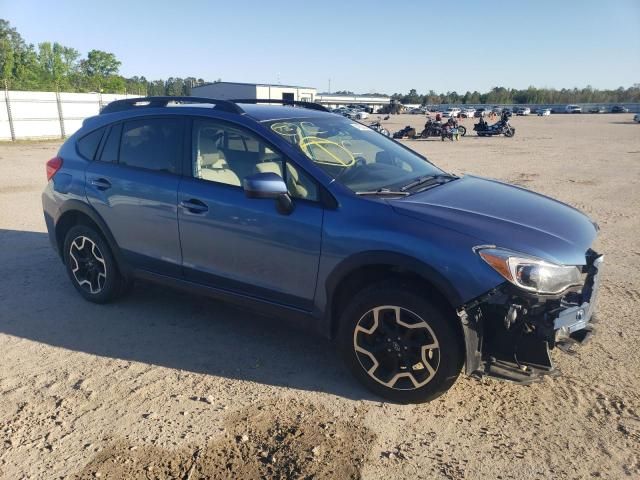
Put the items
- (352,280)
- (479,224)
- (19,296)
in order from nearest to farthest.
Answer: (479,224) < (352,280) < (19,296)

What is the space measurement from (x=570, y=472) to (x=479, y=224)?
141 cm

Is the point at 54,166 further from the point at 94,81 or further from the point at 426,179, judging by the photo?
the point at 94,81

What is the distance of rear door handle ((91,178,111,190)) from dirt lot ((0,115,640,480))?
3.74 ft

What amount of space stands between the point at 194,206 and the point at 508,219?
89.1 inches

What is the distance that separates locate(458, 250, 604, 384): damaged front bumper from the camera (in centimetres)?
291

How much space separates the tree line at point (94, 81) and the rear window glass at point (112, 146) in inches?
1506

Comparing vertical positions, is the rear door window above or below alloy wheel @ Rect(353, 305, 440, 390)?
above

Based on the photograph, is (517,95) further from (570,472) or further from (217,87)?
(570,472)

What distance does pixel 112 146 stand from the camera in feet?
15.5

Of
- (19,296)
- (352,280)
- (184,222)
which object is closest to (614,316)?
(352,280)

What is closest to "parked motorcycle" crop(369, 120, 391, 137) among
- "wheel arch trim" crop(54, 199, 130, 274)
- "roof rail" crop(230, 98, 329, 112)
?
"roof rail" crop(230, 98, 329, 112)

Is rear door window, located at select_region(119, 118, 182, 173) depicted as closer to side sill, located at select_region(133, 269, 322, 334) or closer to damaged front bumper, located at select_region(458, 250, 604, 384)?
side sill, located at select_region(133, 269, 322, 334)

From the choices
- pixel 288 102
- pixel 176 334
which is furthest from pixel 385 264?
pixel 288 102

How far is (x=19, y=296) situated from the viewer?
5.14m
